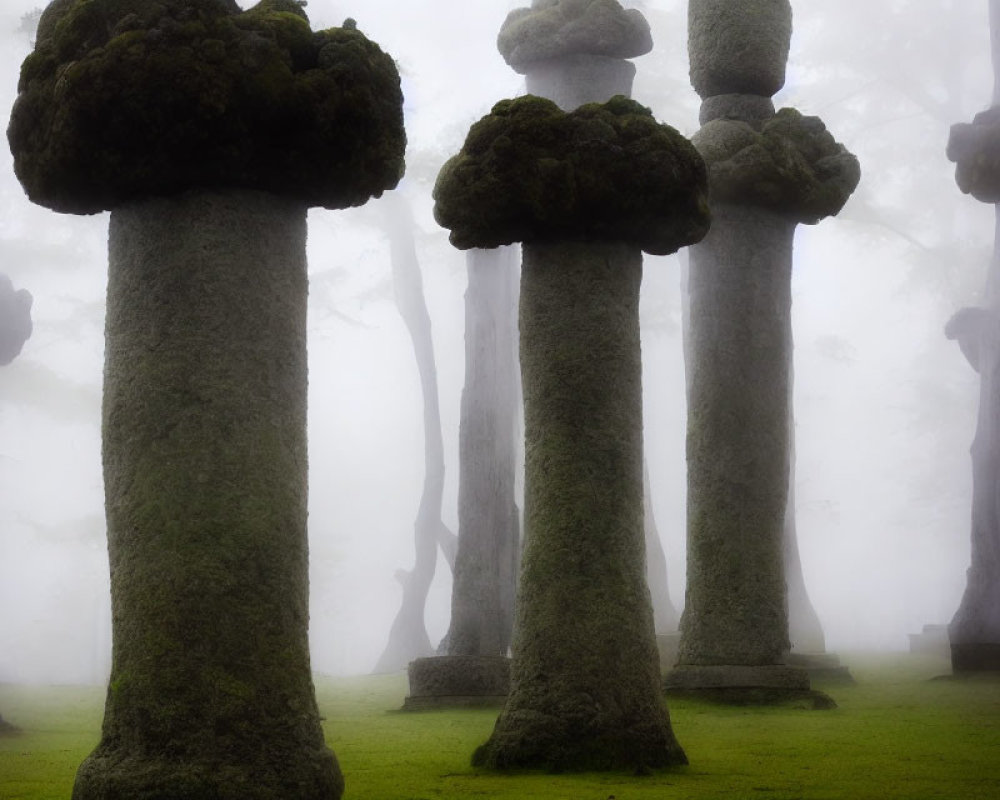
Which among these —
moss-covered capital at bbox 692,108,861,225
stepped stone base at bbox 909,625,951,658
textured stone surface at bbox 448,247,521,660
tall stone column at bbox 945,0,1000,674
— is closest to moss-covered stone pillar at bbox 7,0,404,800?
moss-covered capital at bbox 692,108,861,225

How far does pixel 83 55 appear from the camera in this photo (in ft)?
18.6

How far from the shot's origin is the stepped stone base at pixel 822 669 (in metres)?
12.8

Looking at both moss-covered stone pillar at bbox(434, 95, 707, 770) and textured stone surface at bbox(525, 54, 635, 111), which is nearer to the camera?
moss-covered stone pillar at bbox(434, 95, 707, 770)

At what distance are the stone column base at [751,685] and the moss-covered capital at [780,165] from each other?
3.54 m

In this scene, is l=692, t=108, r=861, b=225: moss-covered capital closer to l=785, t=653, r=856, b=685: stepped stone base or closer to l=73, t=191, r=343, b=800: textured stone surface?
l=785, t=653, r=856, b=685: stepped stone base

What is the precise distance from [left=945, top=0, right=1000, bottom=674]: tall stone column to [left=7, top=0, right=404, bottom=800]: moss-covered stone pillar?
9.71 m

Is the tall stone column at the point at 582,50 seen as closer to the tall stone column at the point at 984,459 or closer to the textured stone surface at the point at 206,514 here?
the tall stone column at the point at 984,459

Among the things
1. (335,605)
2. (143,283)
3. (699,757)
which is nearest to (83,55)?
(143,283)

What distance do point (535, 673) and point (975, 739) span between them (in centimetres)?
279

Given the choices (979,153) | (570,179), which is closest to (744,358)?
(570,179)

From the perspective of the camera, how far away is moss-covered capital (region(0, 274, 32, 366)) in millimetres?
13453

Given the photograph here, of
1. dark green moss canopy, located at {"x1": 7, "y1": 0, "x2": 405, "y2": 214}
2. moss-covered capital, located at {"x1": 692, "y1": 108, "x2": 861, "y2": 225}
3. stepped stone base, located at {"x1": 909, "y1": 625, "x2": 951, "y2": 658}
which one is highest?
moss-covered capital, located at {"x1": 692, "y1": 108, "x2": 861, "y2": 225}

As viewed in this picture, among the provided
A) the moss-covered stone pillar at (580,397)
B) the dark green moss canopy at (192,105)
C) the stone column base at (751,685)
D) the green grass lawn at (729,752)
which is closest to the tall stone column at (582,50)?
the stone column base at (751,685)

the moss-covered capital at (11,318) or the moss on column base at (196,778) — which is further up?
the moss-covered capital at (11,318)
